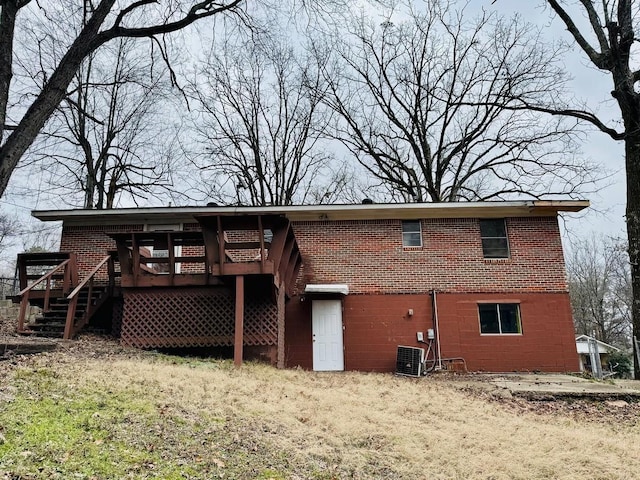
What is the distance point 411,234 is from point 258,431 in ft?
30.4

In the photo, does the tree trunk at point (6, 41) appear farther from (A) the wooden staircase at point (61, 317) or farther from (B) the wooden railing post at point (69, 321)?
(A) the wooden staircase at point (61, 317)

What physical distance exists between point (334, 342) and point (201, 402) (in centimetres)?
725

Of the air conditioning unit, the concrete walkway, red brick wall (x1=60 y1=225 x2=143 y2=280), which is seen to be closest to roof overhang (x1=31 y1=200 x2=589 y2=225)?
red brick wall (x1=60 y1=225 x2=143 y2=280)

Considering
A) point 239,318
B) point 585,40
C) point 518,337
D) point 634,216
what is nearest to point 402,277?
point 518,337

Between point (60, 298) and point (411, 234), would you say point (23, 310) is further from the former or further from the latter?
point (411, 234)

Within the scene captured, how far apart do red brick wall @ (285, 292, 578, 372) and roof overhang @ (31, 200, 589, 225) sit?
2.32 m

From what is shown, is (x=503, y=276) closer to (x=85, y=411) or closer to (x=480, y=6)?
(x=85, y=411)

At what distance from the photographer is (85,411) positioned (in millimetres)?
4738

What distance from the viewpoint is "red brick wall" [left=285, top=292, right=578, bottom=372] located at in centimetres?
1243

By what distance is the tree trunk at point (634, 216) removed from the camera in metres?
11.0

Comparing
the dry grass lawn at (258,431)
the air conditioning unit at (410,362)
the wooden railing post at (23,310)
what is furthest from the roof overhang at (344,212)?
the dry grass lawn at (258,431)

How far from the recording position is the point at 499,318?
41.9ft

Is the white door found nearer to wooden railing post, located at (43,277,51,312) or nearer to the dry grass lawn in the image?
the dry grass lawn

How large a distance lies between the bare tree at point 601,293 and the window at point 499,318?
2830 cm
